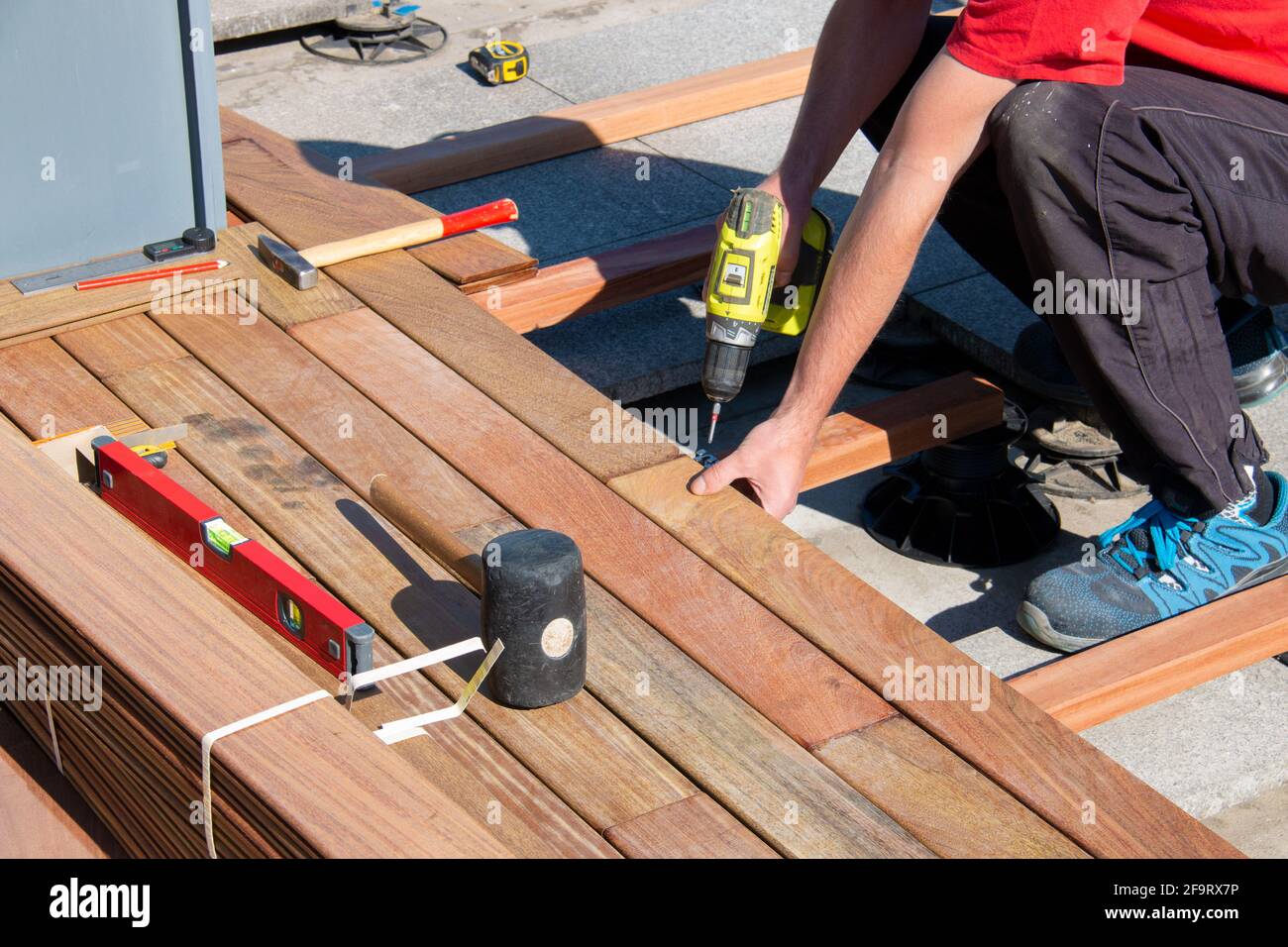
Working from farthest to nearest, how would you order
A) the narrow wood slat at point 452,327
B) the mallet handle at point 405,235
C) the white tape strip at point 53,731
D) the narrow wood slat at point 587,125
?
the narrow wood slat at point 587,125 → the mallet handle at point 405,235 → the narrow wood slat at point 452,327 → the white tape strip at point 53,731

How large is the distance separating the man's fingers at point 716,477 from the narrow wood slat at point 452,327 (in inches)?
3.9

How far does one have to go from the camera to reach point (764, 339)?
350 centimetres

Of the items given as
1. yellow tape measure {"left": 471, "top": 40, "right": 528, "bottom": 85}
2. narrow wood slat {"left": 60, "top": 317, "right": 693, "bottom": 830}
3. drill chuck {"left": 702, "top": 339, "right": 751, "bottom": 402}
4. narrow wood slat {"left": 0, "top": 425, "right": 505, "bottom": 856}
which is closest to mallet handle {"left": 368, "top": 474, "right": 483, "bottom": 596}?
narrow wood slat {"left": 60, "top": 317, "right": 693, "bottom": 830}

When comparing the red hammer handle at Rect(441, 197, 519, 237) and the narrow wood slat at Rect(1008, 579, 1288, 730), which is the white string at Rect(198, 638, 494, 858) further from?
the red hammer handle at Rect(441, 197, 519, 237)

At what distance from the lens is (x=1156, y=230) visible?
239 cm

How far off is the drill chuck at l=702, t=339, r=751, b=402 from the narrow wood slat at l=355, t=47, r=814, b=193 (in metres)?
1.41

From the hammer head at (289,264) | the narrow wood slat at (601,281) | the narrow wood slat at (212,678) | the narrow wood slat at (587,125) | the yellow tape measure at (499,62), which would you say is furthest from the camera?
the yellow tape measure at (499,62)

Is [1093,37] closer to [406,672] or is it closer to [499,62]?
[406,672]

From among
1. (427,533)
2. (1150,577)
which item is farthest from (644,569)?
(1150,577)

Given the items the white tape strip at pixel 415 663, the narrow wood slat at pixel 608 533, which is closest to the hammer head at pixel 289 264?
the narrow wood slat at pixel 608 533

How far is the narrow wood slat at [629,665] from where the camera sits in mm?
1778

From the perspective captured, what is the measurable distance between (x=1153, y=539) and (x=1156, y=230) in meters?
0.55

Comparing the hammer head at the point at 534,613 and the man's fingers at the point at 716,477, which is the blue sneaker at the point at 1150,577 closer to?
the man's fingers at the point at 716,477

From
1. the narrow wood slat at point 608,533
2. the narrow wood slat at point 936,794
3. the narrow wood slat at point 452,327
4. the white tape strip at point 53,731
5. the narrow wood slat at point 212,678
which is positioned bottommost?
the white tape strip at point 53,731
